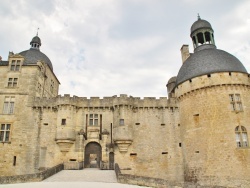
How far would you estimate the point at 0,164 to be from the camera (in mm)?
19969

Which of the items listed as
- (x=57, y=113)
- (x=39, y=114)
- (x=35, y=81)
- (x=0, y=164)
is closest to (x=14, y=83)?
(x=35, y=81)

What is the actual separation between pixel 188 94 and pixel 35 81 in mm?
16264

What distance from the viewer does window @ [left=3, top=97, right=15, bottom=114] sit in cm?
2155

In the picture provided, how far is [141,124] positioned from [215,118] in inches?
292

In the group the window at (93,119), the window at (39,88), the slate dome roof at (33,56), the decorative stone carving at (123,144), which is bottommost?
the decorative stone carving at (123,144)

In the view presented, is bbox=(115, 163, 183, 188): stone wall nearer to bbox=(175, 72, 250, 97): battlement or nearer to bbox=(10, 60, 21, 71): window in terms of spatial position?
bbox=(175, 72, 250, 97): battlement

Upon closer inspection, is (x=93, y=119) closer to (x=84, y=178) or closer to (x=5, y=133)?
(x=84, y=178)

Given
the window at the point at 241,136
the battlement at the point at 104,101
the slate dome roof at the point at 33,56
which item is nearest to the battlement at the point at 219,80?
the battlement at the point at 104,101

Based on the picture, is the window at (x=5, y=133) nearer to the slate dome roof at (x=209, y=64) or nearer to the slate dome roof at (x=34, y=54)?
the slate dome roof at (x=34, y=54)

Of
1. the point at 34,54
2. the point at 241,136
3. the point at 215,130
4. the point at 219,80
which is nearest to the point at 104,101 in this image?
the point at 34,54

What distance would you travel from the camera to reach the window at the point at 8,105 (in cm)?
2155

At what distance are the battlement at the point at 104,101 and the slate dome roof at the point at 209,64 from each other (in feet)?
10.0

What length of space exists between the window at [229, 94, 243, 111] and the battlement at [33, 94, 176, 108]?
19.0 ft

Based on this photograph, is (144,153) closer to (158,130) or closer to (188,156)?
(158,130)
